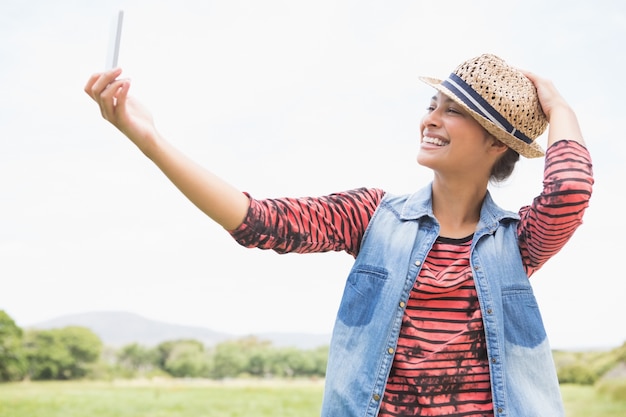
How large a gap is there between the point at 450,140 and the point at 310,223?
391mm

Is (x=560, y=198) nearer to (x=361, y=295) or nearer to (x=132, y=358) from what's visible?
(x=361, y=295)

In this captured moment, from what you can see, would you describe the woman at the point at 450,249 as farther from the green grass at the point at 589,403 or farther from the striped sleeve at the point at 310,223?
the green grass at the point at 589,403

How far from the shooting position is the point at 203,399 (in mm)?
6383

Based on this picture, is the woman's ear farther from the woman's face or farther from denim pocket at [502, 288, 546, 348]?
denim pocket at [502, 288, 546, 348]

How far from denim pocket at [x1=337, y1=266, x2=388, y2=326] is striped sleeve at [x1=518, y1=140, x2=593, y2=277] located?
36 centimetres

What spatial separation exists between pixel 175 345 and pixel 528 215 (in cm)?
534

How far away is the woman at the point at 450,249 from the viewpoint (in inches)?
54.7

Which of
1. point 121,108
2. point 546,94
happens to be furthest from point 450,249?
point 121,108

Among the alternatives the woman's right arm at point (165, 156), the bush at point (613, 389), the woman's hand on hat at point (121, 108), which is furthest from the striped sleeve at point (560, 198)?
the bush at point (613, 389)

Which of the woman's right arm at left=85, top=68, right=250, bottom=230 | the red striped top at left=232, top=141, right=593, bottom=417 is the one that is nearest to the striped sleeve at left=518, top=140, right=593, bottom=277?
the red striped top at left=232, top=141, right=593, bottom=417

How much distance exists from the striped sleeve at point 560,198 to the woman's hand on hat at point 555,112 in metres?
0.03

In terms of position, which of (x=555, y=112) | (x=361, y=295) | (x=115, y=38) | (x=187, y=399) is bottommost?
(x=187, y=399)

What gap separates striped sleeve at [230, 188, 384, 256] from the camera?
1.33 m

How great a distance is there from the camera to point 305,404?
6.39 meters
